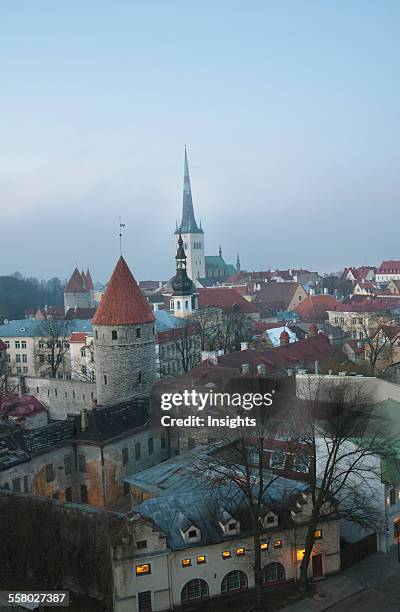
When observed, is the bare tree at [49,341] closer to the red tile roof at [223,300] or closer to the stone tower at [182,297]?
the stone tower at [182,297]

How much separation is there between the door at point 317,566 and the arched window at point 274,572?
1.24 m

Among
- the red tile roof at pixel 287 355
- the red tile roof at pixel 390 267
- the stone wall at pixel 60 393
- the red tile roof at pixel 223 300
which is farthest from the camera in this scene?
the red tile roof at pixel 390 267

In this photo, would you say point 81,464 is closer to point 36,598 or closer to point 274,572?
point 36,598

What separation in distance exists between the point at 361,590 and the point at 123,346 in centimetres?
1967

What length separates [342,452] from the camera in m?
27.6

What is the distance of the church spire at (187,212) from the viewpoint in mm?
138500

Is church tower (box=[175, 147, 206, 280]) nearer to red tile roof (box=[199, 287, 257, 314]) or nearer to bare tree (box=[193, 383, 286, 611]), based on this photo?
red tile roof (box=[199, 287, 257, 314])

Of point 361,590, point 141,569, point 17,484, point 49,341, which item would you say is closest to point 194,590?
point 141,569

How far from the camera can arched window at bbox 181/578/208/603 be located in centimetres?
2173

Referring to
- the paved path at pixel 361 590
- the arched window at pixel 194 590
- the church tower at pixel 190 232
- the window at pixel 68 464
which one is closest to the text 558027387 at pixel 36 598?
the arched window at pixel 194 590

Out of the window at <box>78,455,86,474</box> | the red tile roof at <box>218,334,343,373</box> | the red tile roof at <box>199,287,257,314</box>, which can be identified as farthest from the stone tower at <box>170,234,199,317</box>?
the window at <box>78,455,86,474</box>

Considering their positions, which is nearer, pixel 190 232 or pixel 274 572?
pixel 274 572

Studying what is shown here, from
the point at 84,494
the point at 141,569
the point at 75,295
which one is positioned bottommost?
the point at 84,494

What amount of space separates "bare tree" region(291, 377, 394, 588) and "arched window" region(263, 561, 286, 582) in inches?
31.0
